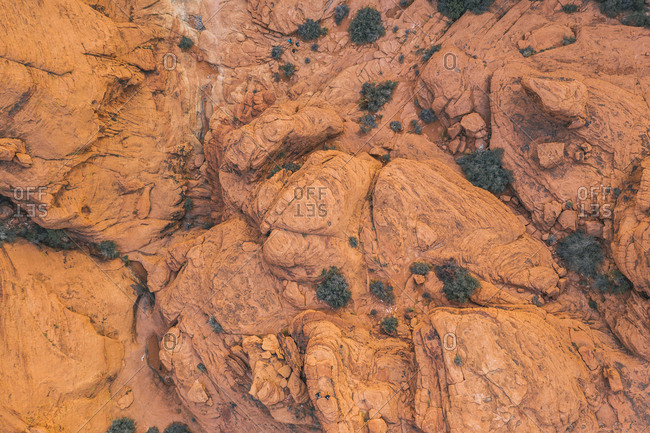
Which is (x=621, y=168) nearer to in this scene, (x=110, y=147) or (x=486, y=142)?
(x=486, y=142)

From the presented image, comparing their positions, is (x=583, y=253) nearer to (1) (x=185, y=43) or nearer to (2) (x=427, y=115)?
(2) (x=427, y=115)

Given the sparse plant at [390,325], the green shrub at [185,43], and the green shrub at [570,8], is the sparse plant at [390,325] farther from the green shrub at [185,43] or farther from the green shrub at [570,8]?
the green shrub at [185,43]

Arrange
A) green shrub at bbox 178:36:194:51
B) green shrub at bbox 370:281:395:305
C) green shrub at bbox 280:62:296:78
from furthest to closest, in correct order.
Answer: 1. green shrub at bbox 280:62:296:78
2. green shrub at bbox 178:36:194:51
3. green shrub at bbox 370:281:395:305

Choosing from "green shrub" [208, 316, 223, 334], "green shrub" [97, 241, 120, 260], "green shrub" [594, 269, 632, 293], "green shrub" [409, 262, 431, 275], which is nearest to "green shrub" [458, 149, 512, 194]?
"green shrub" [409, 262, 431, 275]

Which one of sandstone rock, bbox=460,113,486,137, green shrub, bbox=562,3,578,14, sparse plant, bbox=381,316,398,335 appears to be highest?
green shrub, bbox=562,3,578,14

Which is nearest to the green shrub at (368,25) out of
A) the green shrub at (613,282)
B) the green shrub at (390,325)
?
the green shrub at (390,325)

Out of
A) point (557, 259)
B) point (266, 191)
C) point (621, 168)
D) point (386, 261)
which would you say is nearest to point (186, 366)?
point (266, 191)

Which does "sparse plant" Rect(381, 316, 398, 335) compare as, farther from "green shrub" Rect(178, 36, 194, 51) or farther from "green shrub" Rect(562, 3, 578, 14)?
"green shrub" Rect(178, 36, 194, 51)
